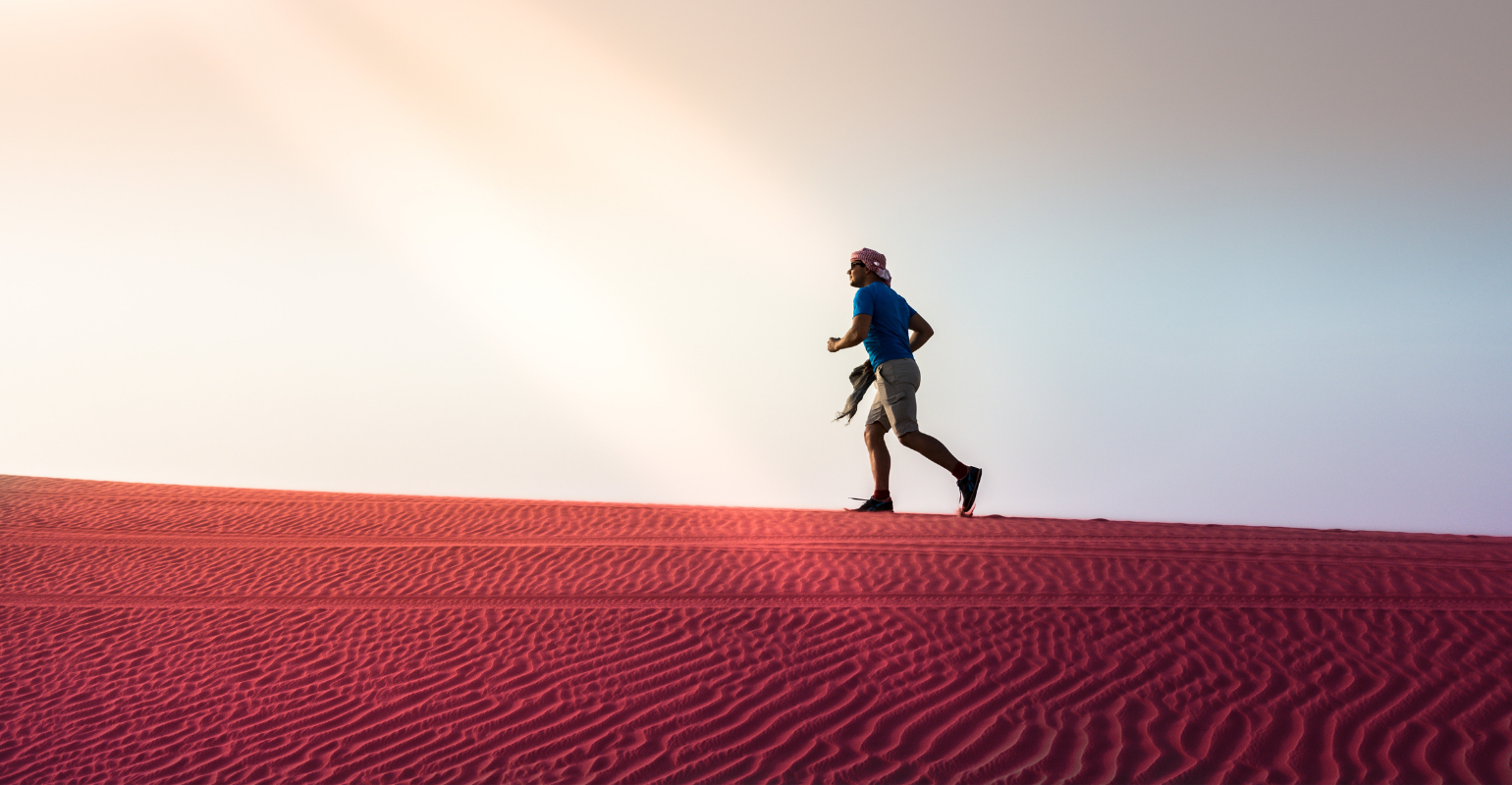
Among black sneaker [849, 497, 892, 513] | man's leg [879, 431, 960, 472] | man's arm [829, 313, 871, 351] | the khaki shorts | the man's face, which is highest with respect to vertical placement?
the man's face

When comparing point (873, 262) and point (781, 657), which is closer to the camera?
point (781, 657)

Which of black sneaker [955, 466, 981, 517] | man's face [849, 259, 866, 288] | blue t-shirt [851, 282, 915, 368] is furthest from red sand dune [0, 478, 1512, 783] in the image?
man's face [849, 259, 866, 288]

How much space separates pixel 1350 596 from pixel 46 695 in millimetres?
7258

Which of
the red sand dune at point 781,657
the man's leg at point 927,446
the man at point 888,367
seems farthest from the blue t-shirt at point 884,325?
the red sand dune at point 781,657

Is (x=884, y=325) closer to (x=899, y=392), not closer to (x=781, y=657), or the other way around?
(x=899, y=392)

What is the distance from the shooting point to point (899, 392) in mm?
7379

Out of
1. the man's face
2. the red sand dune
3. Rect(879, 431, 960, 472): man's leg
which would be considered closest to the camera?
the red sand dune

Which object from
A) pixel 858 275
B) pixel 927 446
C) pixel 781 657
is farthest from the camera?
pixel 858 275

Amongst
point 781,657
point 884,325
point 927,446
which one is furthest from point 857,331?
point 781,657

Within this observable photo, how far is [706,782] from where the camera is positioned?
11.1ft

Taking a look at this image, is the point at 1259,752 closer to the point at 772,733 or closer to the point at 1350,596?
the point at 772,733

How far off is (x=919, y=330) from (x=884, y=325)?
1.61ft

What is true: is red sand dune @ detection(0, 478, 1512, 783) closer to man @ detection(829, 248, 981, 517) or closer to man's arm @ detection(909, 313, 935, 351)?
man @ detection(829, 248, 981, 517)

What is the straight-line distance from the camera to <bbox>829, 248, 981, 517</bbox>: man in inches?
289
